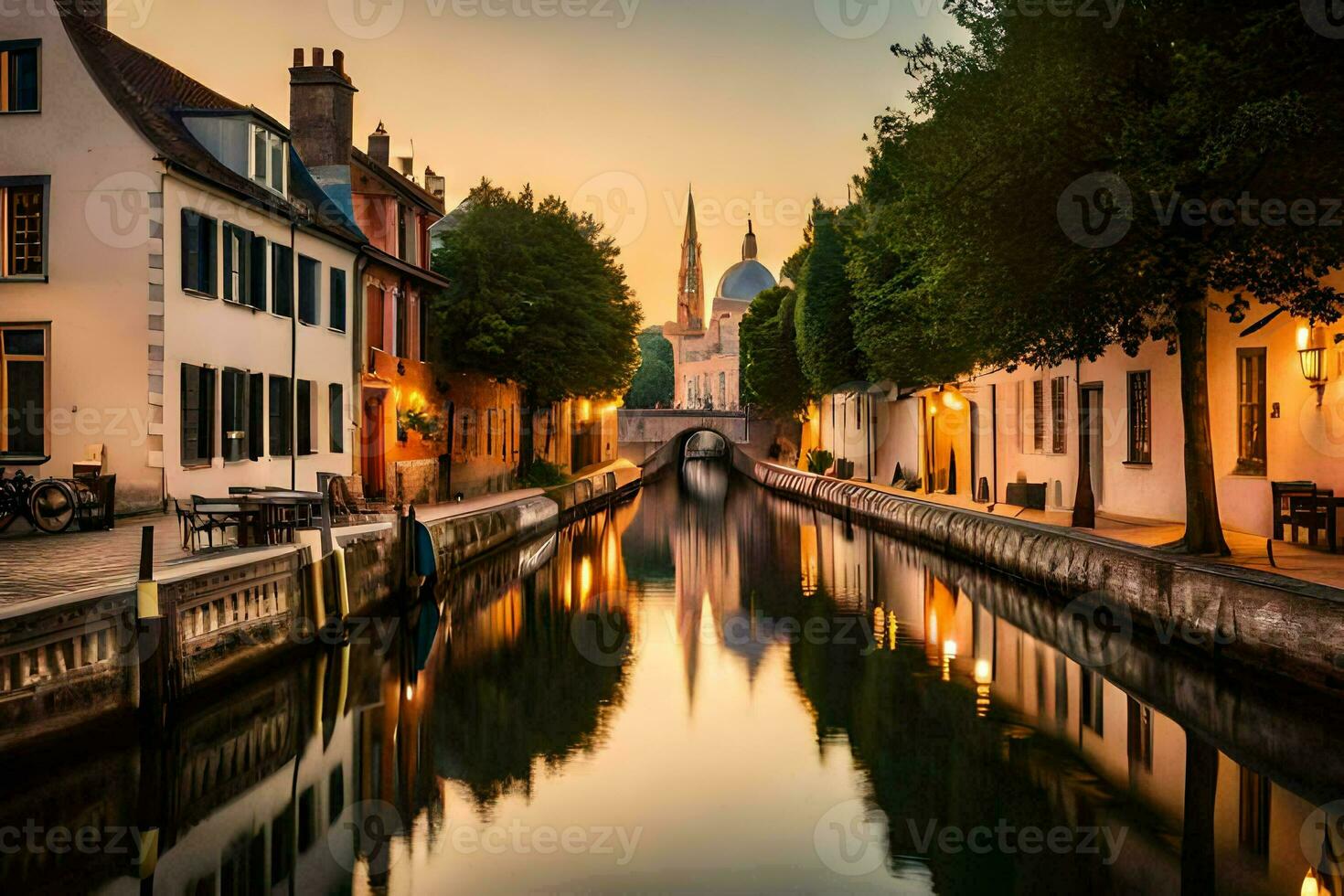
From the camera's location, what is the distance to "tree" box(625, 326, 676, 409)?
477 feet

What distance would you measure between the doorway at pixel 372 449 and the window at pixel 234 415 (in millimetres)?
6466

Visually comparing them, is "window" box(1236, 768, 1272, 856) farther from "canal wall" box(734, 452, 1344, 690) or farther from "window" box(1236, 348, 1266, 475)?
"window" box(1236, 348, 1266, 475)

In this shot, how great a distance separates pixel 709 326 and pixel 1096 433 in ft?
375

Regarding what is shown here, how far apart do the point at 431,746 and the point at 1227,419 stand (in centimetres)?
1524

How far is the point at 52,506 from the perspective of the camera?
1723cm

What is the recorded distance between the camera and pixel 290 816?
9383mm

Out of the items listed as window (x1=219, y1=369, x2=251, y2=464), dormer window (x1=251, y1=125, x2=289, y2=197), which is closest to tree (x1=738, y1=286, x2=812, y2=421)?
dormer window (x1=251, y1=125, x2=289, y2=197)

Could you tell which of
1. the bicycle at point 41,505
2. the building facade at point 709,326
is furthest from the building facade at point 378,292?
the building facade at point 709,326

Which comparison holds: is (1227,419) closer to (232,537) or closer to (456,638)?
(456,638)

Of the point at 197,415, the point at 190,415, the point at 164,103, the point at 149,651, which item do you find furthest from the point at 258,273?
the point at 149,651

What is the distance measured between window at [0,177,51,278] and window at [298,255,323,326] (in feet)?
18.6

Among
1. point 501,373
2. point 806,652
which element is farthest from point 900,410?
point 806,652

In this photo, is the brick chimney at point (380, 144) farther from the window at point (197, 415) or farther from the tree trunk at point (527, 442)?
the window at point (197, 415)

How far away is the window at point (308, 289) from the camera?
25.0 meters
